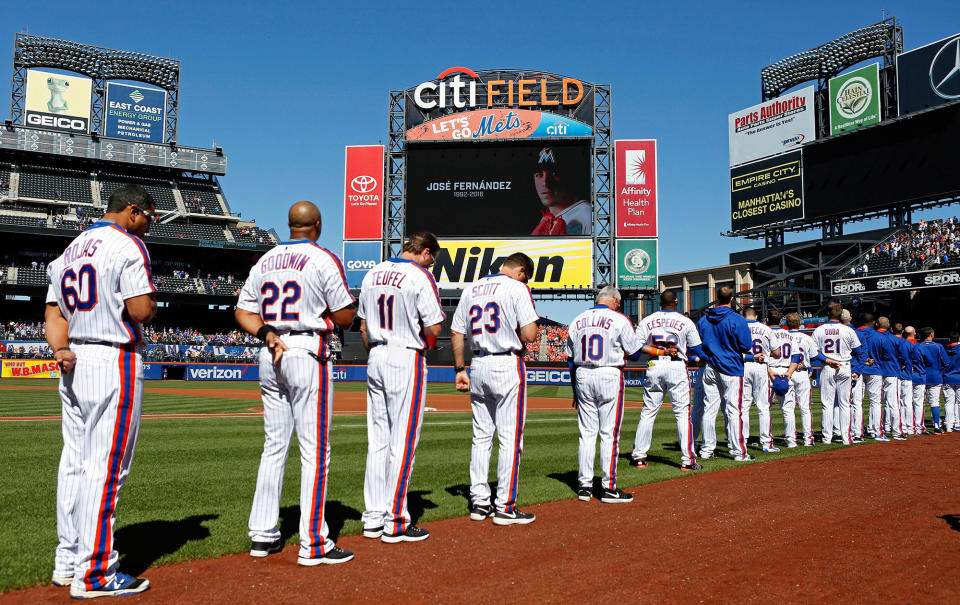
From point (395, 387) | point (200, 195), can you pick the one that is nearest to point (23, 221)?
point (200, 195)

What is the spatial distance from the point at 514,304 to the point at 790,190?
37651 mm

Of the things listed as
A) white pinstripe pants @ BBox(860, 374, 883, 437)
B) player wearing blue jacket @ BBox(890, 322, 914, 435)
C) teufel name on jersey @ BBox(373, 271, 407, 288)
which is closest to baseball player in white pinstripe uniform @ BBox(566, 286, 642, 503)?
teufel name on jersey @ BBox(373, 271, 407, 288)

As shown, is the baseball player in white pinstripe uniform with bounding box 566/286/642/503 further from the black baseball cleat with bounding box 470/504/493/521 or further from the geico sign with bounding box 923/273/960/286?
the geico sign with bounding box 923/273/960/286

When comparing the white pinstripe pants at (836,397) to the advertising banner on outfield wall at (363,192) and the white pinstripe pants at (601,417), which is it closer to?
the white pinstripe pants at (601,417)

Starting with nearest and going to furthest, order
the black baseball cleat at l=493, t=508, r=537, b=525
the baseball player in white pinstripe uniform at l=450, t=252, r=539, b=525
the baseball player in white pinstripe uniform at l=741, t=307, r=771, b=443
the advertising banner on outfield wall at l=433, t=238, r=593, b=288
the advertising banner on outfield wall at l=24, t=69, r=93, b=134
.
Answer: the black baseball cleat at l=493, t=508, r=537, b=525
the baseball player in white pinstripe uniform at l=450, t=252, r=539, b=525
the baseball player in white pinstripe uniform at l=741, t=307, r=771, b=443
the advertising banner on outfield wall at l=433, t=238, r=593, b=288
the advertising banner on outfield wall at l=24, t=69, r=93, b=134

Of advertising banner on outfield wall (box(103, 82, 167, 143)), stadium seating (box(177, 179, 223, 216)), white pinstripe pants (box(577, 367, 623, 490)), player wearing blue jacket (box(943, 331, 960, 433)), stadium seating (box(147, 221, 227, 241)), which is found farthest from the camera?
stadium seating (box(177, 179, 223, 216))

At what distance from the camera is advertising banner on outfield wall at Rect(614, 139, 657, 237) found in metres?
33.8

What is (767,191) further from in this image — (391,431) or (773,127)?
(391,431)

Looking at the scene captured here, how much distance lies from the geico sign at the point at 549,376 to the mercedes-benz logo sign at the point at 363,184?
13.2 m

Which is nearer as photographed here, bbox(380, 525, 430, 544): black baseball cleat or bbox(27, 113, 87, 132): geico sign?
bbox(380, 525, 430, 544): black baseball cleat

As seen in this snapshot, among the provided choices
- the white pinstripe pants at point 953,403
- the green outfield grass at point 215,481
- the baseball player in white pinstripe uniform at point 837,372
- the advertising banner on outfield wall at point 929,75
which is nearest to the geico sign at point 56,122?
the green outfield grass at point 215,481

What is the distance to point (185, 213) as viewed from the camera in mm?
48312

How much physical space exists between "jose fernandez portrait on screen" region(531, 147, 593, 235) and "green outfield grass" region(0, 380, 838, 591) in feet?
70.1

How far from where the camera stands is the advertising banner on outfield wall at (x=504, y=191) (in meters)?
32.8
